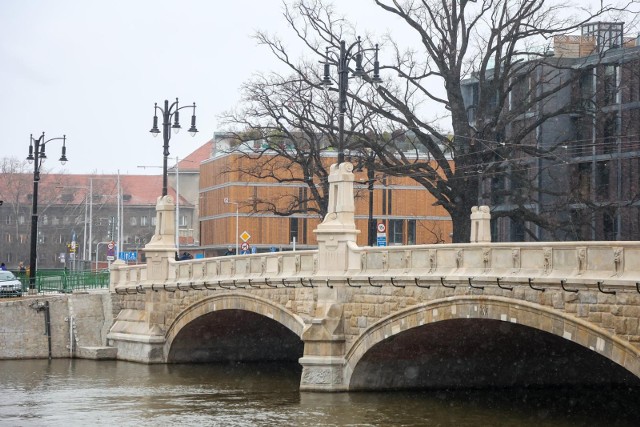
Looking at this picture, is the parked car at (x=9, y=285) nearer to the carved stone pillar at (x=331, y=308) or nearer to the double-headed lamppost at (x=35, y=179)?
the double-headed lamppost at (x=35, y=179)

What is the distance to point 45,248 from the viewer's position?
112 metres

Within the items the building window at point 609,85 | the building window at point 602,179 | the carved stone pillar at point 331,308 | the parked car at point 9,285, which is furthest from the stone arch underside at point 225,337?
the building window at point 602,179

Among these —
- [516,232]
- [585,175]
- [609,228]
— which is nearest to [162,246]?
[585,175]

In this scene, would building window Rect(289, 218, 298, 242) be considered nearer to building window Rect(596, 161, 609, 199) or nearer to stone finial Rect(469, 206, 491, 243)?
building window Rect(596, 161, 609, 199)

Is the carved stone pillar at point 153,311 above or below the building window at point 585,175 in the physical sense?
below

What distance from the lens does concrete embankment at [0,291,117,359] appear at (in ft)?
142

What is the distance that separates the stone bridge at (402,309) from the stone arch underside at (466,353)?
0.03m

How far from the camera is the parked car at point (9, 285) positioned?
48000 mm

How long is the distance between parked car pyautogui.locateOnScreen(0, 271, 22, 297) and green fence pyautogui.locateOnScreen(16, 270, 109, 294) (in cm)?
60

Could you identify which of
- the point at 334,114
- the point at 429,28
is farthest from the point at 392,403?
the point at 334,114

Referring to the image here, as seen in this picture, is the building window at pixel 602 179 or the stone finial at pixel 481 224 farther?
the building window at pixel 602 179

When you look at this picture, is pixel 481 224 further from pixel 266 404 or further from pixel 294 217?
pixel 294 217

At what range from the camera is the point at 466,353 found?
1246 inches

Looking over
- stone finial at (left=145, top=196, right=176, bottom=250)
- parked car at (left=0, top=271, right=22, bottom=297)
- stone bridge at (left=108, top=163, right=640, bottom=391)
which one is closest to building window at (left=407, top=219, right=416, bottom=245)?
parked car at (left=0, top=271, right=22, bottom=297)
